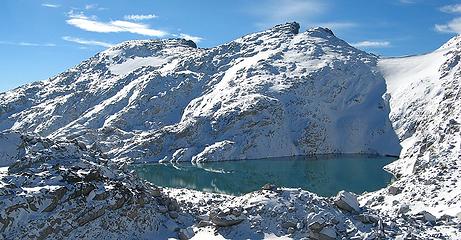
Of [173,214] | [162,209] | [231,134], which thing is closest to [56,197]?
[162,209]

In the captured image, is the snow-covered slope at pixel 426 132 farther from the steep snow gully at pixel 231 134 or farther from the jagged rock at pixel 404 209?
the steep snow gully at pixel 231 134

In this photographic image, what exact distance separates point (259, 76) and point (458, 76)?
43250mm

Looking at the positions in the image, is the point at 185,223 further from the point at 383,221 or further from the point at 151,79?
the point at 151,79

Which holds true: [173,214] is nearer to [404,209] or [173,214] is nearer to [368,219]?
[368,219]

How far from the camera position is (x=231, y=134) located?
9806cm

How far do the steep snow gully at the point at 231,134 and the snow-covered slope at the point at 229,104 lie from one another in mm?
347

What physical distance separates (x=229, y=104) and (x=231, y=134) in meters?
9.71

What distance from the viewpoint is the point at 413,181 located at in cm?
4044

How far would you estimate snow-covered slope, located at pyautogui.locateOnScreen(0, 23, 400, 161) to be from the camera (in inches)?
3872

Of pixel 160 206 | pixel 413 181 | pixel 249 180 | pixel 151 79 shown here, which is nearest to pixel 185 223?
pixel 160 206

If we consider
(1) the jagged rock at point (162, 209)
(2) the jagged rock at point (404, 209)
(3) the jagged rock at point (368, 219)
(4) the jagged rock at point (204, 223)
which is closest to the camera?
(3) the jagged rock at point (368, 219)

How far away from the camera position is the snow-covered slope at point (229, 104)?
323 feet

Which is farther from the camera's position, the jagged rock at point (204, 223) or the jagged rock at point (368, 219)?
the jagged rock at point (204, 223)

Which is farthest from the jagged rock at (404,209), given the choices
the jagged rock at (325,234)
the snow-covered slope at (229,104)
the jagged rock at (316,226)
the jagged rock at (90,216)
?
the snow-covered slope at (229,104)
